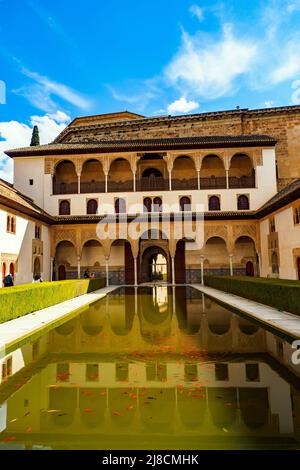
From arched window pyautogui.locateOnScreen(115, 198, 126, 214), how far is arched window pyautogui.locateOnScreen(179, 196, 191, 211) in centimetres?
426

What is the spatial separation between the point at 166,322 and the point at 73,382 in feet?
15.0

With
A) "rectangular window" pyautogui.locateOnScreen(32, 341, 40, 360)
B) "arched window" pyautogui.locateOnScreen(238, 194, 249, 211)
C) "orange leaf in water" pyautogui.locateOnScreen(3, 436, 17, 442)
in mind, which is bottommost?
"orange leaf in water" pyautogui.locateOnScreen(3, 436, 17, 442)

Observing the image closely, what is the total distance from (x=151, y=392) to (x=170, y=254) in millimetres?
21234

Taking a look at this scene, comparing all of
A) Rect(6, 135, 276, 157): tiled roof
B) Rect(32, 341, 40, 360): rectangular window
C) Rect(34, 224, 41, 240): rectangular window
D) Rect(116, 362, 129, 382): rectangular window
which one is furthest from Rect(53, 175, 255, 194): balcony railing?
Rect(116, 362, 129, 382): rectangular window

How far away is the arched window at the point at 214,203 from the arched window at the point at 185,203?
1.56m

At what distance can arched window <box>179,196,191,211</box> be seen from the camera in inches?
1001

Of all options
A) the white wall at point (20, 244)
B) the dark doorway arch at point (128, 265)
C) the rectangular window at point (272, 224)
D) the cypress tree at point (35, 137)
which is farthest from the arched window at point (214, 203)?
the cypress tree at point (35, 137)

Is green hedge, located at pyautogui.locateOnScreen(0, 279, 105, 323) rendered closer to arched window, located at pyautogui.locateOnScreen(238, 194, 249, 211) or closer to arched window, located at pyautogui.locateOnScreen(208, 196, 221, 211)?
arched window, located at pyautogui.locateOnScreen(208, 196, 221, 211)

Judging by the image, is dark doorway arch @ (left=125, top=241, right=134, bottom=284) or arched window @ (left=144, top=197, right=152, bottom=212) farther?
dark doorway arch @ (left=125, top=241, right=134, bottom=284)

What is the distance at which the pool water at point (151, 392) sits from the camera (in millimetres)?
2980

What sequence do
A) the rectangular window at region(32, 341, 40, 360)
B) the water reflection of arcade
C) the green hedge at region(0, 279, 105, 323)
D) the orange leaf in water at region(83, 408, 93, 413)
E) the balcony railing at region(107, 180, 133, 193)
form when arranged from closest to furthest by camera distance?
the orange leaf in water at region(83, 408, 93, 413), the rectangular window at region(32, 341, 40, 360), the water reflection of arcade, the green hedge at region(0, 279, 105, 323), the balcony railing at region(107, 180, 133, 193)

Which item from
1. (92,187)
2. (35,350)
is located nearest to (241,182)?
(92,187)

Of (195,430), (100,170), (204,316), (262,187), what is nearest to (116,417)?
(195,430)

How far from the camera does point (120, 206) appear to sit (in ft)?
84.5
